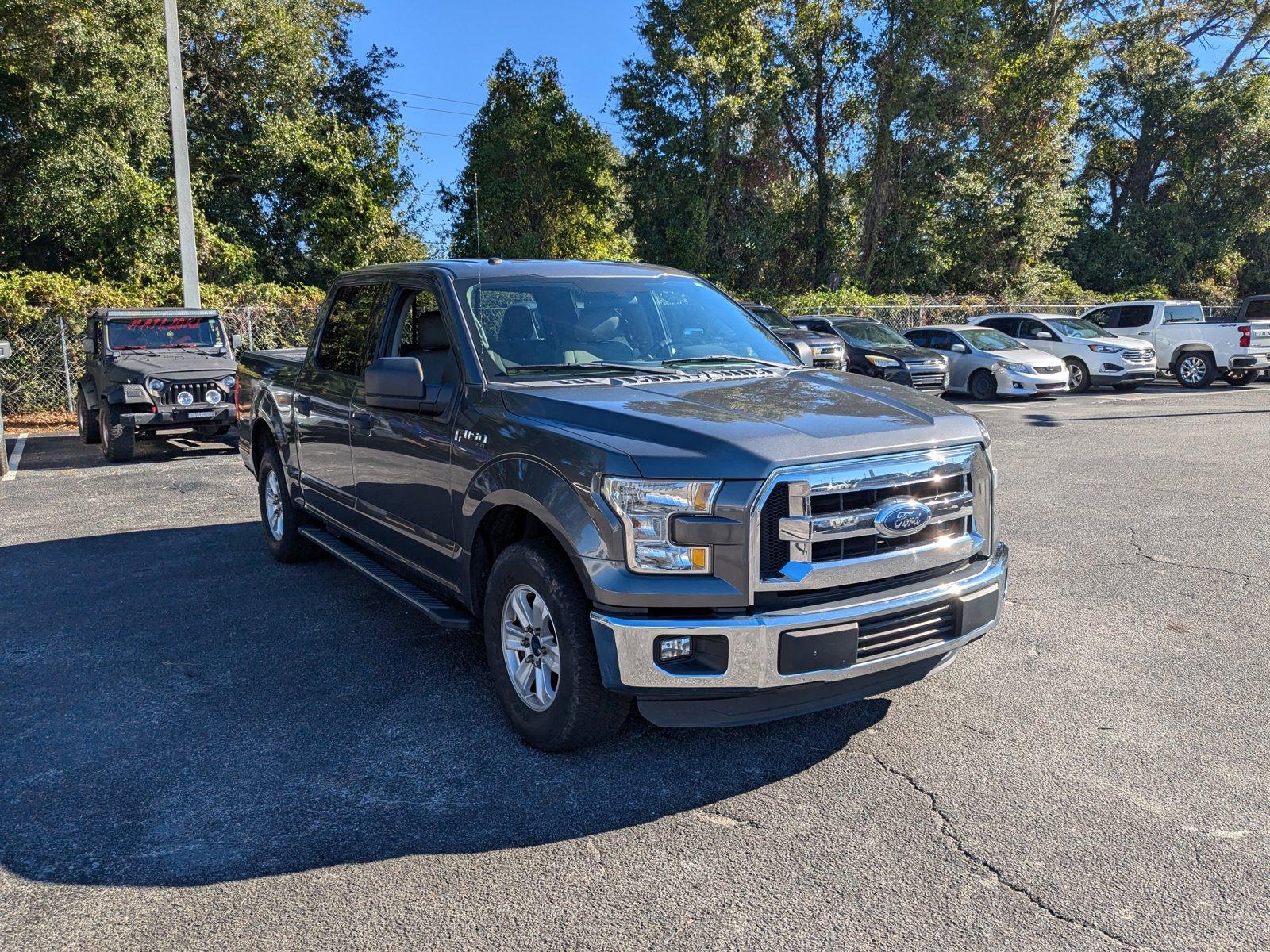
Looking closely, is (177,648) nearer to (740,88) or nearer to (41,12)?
(41,12)

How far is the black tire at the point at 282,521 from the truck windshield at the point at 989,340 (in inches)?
611

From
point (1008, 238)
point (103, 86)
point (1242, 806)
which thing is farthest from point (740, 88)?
point (1242, 806)

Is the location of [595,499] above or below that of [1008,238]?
below

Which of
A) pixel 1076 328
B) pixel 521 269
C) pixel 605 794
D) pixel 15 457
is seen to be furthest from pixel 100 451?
pixel 1076 328

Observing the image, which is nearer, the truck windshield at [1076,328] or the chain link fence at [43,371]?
A: the chain link fence at [43,371]

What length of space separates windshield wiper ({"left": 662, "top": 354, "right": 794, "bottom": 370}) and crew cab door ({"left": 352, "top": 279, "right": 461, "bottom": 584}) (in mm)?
1056

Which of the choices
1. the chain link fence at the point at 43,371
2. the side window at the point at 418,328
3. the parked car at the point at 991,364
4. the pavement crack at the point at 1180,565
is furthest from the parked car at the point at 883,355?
the side window at the point at 418,328

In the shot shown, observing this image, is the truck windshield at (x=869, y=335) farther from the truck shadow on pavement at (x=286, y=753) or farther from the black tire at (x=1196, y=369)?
the truck shadow on pavement at (x=286, y=753)

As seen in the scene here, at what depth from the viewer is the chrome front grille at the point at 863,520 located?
352 centimetres

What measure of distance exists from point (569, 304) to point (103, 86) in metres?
18.3

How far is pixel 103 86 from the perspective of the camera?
18.9 meters

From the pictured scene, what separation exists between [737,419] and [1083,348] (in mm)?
19265

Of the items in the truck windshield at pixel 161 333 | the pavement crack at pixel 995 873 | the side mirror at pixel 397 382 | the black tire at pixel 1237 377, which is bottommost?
the pavement crack at pixel 995 873

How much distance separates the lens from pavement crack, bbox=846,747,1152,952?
2.84 metres
